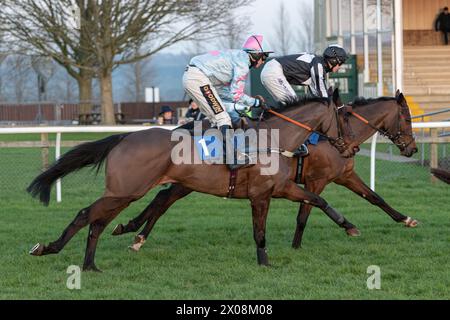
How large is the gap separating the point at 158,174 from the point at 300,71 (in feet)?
6.36

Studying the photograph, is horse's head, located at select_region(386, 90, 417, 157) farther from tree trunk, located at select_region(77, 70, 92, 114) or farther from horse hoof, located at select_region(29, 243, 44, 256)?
tree trunk, located at select_region(77, 70, 92, 114)

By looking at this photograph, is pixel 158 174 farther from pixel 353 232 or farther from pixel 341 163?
pixel 353 232

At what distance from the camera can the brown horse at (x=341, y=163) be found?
764cm

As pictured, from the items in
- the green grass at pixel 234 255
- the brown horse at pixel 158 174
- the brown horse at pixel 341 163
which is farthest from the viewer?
the brown horse at pixel 341 163

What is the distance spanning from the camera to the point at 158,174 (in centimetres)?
659

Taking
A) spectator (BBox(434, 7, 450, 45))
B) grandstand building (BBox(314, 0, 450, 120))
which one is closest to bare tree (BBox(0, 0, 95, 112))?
grandstand building (BBox(314, 0, 450, 120))

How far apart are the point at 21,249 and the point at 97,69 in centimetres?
2213

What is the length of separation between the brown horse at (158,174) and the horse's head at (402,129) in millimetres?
967

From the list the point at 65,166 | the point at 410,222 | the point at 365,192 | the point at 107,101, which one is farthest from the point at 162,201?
the point at 107,101

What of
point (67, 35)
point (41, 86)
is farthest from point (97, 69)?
point (41, 86)

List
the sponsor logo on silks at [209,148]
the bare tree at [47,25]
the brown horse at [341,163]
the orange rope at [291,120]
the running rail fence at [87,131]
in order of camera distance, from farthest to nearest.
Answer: the bare tree at [47,25]
the running rail fence at [87,131]
the brown horse at [341,163]
the orange rope at [291,120]
the sponsor logo on silks at [209,148]

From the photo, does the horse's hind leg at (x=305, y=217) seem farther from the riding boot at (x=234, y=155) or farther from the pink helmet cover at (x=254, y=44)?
the pink helmet cover at (x=254, y=44)

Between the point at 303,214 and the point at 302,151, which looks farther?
the point at 303,214

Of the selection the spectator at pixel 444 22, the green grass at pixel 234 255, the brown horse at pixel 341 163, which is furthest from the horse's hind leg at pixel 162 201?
the spectator at pixel 444 22
